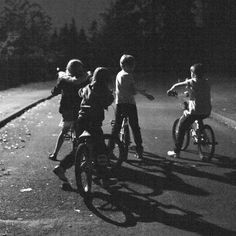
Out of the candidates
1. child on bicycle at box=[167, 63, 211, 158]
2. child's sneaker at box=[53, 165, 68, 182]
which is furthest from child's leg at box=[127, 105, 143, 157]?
child's sneaker at box=[53, 165, 68, 182]

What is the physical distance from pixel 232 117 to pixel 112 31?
5146cm

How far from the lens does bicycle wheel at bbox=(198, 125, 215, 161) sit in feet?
28.1

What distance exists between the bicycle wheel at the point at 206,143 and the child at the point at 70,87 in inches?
89.3

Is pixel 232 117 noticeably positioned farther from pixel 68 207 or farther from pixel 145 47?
pixel 145 47

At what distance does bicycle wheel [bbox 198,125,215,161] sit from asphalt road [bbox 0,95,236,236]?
185 millimetres

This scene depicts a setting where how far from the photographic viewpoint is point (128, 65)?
325 inches

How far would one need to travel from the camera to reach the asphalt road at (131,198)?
5.05 meters

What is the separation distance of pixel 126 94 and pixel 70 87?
1.14m

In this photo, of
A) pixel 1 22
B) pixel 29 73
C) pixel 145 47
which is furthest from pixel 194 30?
pixel 29 73

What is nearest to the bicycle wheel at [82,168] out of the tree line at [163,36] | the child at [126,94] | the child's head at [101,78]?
the child's head at [101,78]

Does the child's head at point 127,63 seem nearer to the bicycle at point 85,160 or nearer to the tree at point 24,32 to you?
the bicycle at point 85,160

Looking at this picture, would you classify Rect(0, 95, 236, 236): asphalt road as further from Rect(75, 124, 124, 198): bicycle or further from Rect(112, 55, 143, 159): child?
Rect(112, 55, 143, 159): child

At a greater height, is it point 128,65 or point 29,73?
point 128,65

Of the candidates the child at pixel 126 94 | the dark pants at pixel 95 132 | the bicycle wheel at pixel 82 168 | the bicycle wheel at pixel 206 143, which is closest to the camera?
the bicycle wheel at pixel 82 168
